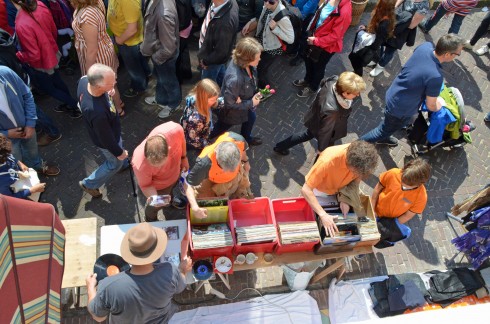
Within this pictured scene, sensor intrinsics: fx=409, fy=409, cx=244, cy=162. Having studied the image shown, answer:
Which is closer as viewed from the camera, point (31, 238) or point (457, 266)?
point (31, 238)

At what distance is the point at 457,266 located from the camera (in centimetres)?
537

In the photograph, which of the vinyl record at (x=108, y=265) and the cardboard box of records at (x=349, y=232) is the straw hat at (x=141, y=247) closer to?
the vinyl record at (x=108, y=265)

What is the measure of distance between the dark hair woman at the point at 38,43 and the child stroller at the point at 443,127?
522 cm

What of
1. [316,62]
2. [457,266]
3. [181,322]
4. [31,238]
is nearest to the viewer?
[31,238]

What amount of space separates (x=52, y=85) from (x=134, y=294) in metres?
3.86

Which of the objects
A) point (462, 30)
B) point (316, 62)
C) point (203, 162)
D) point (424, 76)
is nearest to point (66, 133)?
point (203, 162)

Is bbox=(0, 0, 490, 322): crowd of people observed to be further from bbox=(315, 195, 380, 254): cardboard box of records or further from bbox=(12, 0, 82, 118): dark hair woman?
bbox=(315, 195, 380, 254): cardboard box of records

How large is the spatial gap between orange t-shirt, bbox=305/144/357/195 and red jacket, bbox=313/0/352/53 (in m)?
2.42

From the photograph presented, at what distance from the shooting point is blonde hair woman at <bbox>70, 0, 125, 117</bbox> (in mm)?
4789

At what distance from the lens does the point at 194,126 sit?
4.78 meters

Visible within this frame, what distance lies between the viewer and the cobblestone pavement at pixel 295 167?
529 cm

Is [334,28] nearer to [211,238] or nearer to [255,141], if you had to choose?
[255,141]

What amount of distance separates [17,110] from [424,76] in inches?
191

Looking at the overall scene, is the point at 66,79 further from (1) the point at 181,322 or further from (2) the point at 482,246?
(2) the point at 482,246
